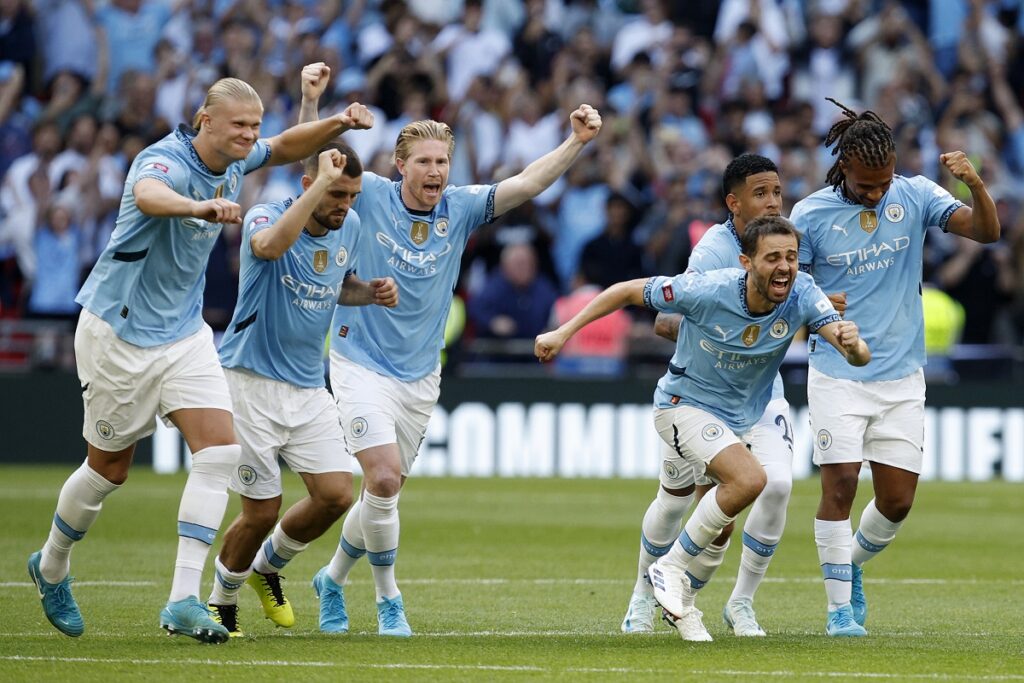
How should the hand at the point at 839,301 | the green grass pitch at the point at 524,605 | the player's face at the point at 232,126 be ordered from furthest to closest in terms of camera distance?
the hand at the point at 839,301 → the player's face at the point at 232,126 → the green grass pitch at the point at 524,605

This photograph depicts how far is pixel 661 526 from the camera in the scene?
30.1ft

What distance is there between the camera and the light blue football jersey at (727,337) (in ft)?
27.3

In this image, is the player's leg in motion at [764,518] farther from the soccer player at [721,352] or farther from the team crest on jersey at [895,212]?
the team crest on jersey at [895,212]

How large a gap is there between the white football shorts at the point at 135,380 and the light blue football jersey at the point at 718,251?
2452mm

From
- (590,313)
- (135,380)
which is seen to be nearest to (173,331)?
(135,380)

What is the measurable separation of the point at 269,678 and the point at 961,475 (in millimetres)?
14174

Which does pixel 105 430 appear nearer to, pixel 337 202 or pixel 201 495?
pixel 201 495

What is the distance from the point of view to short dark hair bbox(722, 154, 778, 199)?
29.4ft

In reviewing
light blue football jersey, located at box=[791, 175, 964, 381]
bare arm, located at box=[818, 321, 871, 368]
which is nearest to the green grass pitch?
bare arm, located at box=[818, 321, 871, 368]

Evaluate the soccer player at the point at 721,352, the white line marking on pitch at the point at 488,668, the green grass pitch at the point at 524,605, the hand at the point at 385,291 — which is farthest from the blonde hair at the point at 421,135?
the white line marking on pitch at the point at 488,668

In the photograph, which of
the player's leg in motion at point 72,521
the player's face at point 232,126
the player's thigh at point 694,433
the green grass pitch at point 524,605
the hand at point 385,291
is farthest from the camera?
the hand at point 385,291

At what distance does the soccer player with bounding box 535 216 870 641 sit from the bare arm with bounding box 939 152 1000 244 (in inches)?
37.4

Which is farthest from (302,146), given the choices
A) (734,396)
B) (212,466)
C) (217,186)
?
(734,396)

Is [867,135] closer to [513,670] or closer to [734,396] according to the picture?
[734,396]
